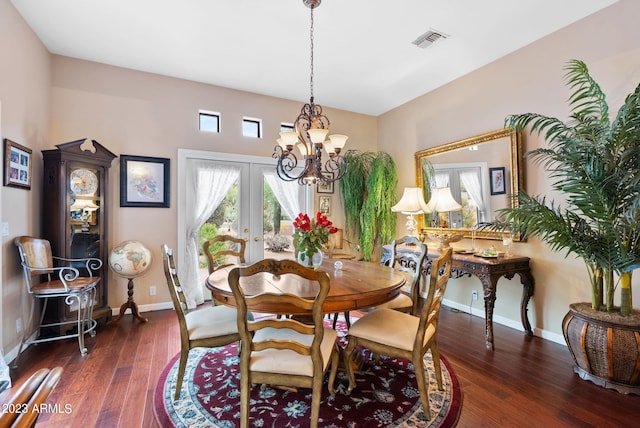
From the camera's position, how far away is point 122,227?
12.3ft

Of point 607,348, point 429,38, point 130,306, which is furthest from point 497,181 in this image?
point 130,306

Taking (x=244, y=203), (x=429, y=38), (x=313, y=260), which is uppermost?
(x=429, y=38)

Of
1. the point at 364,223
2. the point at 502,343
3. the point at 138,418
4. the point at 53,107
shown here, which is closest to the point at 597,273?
the point at 502,343

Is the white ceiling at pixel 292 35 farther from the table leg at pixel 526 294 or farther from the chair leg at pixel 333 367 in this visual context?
the chair leg at pixel 333 367

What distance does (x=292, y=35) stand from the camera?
3.11 m

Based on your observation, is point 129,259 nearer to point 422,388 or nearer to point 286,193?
point 286,193

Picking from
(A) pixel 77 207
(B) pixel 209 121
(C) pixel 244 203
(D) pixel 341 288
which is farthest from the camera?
(C) pixel 244 203

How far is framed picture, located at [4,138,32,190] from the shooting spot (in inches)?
98.6

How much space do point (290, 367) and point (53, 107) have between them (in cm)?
388

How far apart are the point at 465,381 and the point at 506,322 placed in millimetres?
1534

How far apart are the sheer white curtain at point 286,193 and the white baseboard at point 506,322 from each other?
2.55 metres

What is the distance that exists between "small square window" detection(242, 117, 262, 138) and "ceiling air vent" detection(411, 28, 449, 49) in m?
2.39

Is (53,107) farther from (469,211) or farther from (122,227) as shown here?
(469,211)

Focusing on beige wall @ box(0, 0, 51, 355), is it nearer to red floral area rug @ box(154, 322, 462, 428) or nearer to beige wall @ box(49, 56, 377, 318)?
beige wall @ box(49, 56, 377, 318)
